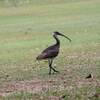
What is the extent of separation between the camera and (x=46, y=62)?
22.5 metres

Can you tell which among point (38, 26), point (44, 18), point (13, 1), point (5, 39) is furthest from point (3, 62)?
point (13, 1)

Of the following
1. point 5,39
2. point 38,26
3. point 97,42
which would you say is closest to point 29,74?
point 97,42

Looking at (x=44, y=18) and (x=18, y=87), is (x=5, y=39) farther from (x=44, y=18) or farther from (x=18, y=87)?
(x=18, y=87)

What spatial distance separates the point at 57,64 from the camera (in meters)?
21.2

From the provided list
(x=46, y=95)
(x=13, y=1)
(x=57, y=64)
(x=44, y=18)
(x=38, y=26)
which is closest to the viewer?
(x=46, y=95)

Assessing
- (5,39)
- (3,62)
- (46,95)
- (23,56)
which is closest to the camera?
(46,95)

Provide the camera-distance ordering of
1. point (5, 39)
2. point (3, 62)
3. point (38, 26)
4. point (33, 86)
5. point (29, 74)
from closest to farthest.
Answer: point (33, 86) → point (29, 74) → point (3, 62) → point (5, 39) → point (38, 26)

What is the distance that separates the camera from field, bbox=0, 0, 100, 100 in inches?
480

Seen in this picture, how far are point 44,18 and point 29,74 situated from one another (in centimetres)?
3182

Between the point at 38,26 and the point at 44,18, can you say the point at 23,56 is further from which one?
the point at 44,18

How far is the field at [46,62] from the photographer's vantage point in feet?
40.0

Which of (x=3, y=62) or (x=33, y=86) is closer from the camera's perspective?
(x=33, y=86)

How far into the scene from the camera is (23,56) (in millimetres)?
25656

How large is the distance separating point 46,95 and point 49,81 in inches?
134
